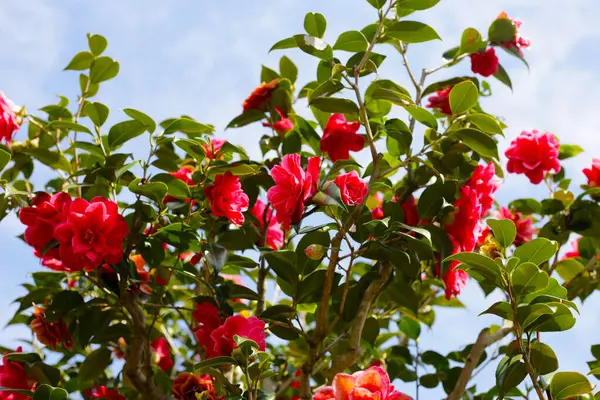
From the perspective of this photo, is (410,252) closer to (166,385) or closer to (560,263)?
(560,263)

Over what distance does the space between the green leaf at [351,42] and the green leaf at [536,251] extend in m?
0.61

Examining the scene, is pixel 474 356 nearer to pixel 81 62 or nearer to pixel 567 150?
pixel 567 150

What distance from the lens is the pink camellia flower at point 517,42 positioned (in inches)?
74.2

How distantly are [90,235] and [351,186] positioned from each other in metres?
0.51

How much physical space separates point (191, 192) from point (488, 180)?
637mm

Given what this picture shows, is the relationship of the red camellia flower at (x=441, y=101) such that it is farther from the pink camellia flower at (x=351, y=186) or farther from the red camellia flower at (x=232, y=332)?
the red camellia flower at (x=232, y=332)

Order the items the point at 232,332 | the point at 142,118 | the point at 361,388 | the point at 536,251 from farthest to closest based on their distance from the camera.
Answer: the point at 142,118 < the point at 232,332 < the point at 536,251 < the point at 361,388

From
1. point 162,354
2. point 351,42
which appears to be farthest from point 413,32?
point 162,354

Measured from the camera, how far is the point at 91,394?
6.43 feet

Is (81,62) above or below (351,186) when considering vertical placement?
above

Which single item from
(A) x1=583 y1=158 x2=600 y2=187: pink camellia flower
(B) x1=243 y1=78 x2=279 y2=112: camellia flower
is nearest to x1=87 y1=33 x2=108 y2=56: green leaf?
(B) x1=243 y1=78 x2=279 y2=112: camellia flower

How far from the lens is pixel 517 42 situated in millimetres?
1905

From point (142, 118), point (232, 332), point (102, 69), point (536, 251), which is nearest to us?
point (536, 251)

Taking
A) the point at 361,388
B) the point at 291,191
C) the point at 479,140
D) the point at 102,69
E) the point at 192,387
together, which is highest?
the point at 102,69
